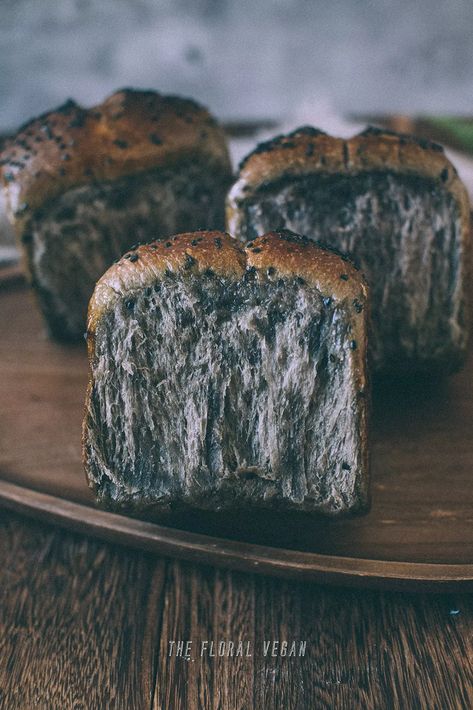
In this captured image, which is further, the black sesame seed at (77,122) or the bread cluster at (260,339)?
the black sesame seed at (77,122)

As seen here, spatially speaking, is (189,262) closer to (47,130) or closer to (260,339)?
(260,339)

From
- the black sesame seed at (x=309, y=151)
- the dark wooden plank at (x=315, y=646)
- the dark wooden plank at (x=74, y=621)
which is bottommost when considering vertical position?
the dark wooden plank at (x=74, y=621)

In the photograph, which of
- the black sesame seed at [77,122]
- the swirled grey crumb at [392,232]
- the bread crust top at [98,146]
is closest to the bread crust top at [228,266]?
the swirled grey crumb at [392,232]

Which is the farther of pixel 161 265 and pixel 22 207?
pixel 22 207

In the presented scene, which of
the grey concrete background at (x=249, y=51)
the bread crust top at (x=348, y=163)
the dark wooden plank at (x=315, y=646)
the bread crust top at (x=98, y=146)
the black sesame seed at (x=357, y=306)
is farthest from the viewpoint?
the grey concrete background at (x=249, y=51)

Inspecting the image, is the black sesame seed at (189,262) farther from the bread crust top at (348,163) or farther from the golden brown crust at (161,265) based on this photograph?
the bread crust top at (348,163)

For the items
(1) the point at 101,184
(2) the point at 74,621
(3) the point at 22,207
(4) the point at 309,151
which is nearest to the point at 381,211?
(4) the point at 309,151
